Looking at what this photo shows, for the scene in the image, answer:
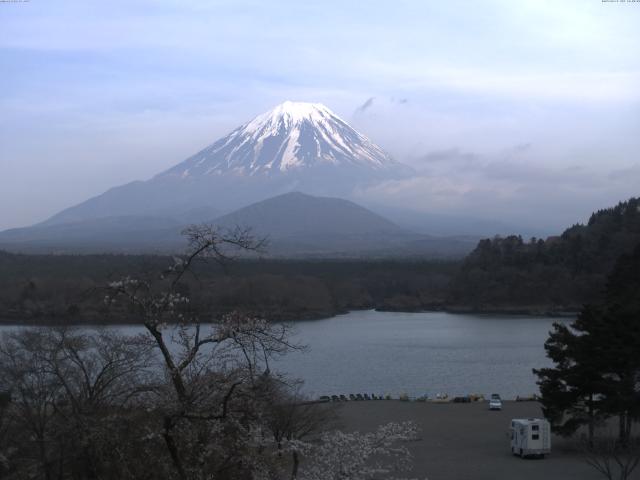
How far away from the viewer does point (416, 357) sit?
21.7m

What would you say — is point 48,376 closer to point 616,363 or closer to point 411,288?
point 616,363

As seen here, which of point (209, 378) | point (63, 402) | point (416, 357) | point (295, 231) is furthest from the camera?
point (295, 231)

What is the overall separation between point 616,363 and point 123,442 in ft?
25.2

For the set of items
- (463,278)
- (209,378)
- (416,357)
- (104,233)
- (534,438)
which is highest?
(104,233)

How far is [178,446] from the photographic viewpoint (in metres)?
3.75

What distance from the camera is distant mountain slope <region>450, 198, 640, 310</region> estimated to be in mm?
38750

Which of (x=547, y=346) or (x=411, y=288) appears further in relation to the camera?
(x=411, y=288)

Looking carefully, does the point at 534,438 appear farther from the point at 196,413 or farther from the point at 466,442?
the point at 196,413

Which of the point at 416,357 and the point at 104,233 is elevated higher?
the point at 104,233

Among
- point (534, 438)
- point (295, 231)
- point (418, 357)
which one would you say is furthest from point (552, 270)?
point (295, 231)

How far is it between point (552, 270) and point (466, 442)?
29.6 m

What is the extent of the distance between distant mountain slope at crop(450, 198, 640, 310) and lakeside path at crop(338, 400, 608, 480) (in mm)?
24381

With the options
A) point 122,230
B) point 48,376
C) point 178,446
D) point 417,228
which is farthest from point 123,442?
point 417,228

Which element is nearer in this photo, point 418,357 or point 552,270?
point 418,357
